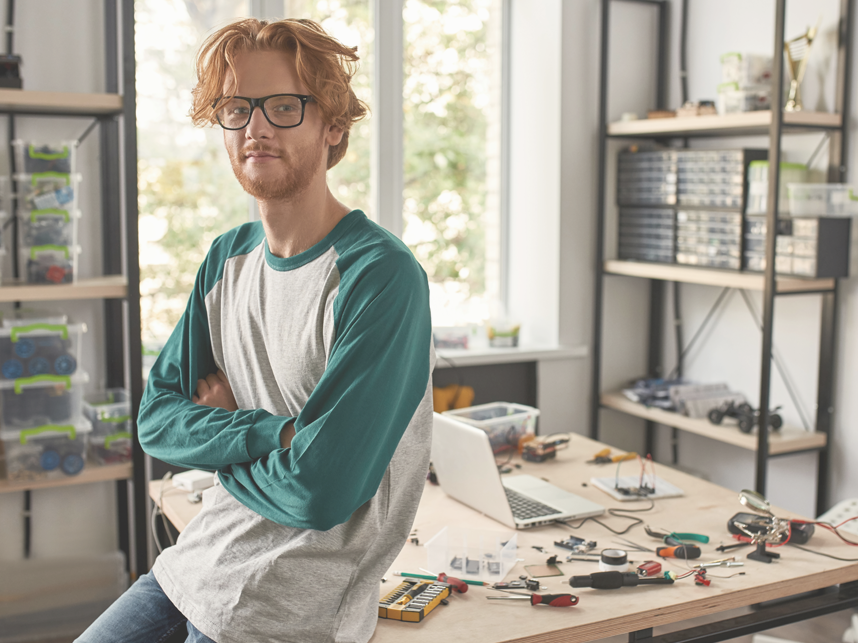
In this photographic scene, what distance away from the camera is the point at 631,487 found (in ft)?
6.63

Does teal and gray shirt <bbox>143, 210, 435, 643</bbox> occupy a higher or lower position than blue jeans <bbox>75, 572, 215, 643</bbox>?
higher

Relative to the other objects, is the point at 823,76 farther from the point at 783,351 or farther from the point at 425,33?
the point at 425,33

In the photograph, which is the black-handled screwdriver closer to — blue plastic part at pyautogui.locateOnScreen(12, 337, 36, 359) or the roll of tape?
the roll of tape

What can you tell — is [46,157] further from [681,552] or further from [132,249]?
[681,552]

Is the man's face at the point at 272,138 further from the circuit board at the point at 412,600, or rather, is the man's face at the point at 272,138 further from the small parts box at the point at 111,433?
the small parts box at the point at 111,433

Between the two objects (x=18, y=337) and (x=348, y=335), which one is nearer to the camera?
(x=348, y=335)

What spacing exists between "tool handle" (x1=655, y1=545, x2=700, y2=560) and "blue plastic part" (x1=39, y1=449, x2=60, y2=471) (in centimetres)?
178

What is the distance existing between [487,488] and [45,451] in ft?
4.72

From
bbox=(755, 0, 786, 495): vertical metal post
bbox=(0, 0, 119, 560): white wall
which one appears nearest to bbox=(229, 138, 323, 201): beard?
bbox=(0, 0, 119, 560): white wall

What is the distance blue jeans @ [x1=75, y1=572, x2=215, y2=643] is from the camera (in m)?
1.43

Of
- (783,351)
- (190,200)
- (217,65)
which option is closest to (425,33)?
(190,200)

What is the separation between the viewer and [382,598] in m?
1.43

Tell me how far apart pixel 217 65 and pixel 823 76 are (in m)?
2.25

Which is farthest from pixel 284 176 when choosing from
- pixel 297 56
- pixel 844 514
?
pixel 844 514
